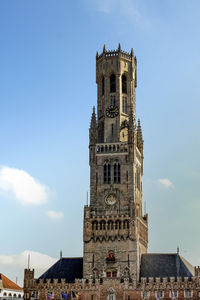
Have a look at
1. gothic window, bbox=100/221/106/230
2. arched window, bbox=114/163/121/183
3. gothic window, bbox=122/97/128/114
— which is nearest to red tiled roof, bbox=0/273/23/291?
gothic window, bbox=100/221/106/230

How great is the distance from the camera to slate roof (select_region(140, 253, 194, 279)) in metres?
108

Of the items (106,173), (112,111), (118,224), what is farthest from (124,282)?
(112,111)

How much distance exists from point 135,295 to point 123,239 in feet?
38.7

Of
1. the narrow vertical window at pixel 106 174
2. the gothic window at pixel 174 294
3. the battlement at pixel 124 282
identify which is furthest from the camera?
the narrow vertical window at pixel 106 174

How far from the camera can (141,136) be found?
12888 centimetres

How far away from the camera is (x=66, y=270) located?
376ft

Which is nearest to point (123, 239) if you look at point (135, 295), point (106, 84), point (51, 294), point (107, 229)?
point (107, 229)

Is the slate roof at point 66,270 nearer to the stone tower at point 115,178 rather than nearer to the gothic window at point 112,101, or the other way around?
the stone tower at point 115,178

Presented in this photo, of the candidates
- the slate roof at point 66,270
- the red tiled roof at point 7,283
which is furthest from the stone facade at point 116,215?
the red tiled roof at point 7,283

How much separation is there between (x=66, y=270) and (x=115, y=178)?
75.3 feet

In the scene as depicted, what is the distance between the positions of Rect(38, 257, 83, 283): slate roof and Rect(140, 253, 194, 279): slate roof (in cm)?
1407

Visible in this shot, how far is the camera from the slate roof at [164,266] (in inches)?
4250

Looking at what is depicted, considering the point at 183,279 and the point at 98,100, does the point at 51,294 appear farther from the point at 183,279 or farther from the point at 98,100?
the point at 98,100

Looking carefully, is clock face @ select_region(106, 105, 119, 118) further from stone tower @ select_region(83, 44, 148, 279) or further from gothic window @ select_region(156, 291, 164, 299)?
gothic window @ select_region(156, 291, 164, 299)
